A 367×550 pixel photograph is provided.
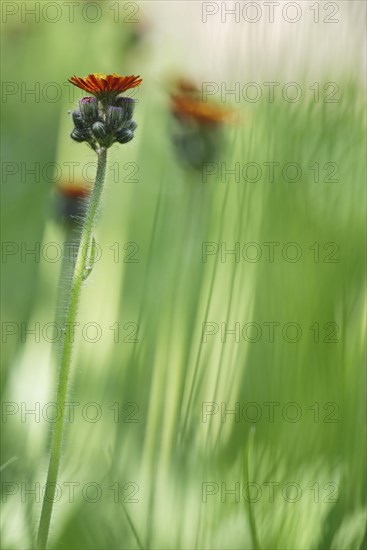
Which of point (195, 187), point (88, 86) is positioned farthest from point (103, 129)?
point (195, 187)

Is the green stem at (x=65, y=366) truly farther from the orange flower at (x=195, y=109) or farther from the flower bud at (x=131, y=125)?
the orange flower at (x=195, y=109)

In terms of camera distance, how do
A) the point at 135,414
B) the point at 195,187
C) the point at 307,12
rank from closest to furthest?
the point at 307,12 → the point at 135,414 → the point at 195,187

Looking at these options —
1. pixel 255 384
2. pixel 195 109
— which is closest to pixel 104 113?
pixel 255 384

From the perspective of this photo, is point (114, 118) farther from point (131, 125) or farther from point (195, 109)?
point (195, 109)

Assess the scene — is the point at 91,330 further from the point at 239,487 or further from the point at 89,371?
the point at 239,487

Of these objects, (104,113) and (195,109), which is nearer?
(104,113)

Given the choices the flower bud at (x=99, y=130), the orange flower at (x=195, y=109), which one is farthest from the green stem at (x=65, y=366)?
the orange flower at (x=195, y=109)
